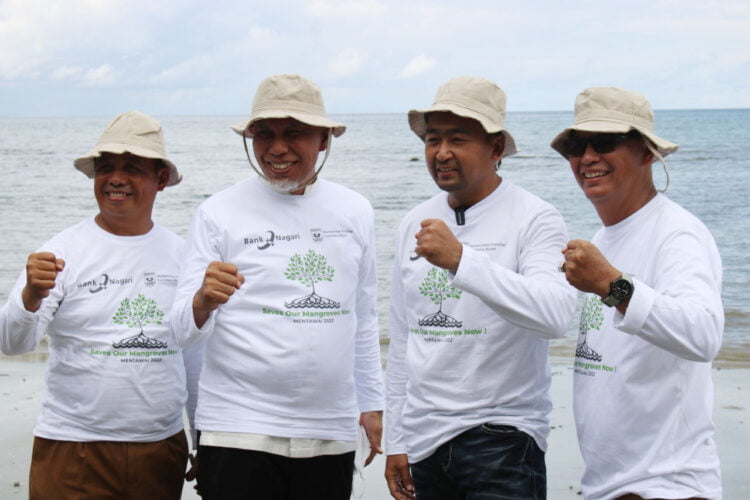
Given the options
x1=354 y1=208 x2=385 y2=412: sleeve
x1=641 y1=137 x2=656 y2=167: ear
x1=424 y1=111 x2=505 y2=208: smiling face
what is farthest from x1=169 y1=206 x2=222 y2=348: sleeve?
x1=641 y1=137 x2=656 y2=167: ear

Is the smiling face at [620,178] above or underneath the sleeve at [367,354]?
above

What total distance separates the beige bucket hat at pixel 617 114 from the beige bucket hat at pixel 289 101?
102 cm

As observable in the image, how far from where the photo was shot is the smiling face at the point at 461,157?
140 inches

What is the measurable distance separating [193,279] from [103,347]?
57cm

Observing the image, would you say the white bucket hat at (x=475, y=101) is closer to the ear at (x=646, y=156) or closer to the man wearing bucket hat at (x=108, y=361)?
the ear at (x=646, y=156)

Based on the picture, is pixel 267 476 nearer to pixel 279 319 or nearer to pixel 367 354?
pixel 279 319

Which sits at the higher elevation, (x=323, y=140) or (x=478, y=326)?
(x=323, y=140)

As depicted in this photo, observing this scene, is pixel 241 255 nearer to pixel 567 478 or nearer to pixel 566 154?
pixel 566 154

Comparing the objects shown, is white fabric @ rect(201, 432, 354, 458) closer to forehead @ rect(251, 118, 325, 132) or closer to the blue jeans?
the blue jeans

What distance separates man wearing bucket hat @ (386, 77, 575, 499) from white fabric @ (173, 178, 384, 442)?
0.93 feet

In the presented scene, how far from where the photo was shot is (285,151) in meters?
3.77

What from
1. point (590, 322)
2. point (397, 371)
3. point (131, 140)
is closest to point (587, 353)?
point (590, 322)

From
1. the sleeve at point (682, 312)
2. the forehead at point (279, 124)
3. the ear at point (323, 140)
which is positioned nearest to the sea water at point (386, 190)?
the ear at point (323, 140)

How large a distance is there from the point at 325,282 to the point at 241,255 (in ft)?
1.15
